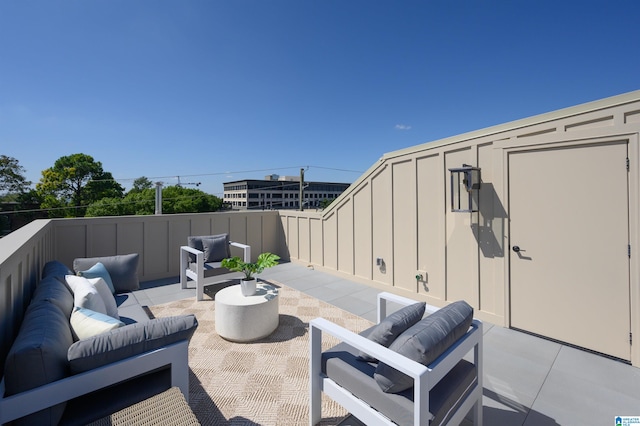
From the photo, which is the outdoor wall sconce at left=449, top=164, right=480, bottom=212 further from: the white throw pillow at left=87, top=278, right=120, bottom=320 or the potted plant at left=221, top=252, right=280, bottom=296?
the white throw pillow at left=87, top=278, right=120, bottom=320

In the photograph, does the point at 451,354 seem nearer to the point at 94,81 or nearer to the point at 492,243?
the point at 492,243

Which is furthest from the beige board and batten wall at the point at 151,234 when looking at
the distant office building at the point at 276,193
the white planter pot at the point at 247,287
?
the distant office building at the point at 276,193

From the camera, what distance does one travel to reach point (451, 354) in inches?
54.9

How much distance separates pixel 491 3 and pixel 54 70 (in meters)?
10.9

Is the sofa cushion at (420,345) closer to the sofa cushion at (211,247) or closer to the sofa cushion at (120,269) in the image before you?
the sofa cushion at (120,269)

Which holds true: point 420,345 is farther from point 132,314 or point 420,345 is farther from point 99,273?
point 99,273

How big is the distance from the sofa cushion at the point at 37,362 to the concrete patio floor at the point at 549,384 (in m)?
2.38

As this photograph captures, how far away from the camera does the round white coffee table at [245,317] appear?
9.21 feet

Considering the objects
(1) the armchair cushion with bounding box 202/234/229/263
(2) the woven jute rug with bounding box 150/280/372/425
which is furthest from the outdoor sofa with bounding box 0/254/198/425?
(1) the armchair cushion with bounding box 202/234/229/263

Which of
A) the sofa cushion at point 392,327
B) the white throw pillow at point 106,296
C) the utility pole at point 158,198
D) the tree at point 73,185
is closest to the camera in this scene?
the sofa cushion at point 392,327

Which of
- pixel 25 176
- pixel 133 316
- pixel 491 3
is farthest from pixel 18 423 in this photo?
pixel 25 176

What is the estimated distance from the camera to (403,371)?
121 cm

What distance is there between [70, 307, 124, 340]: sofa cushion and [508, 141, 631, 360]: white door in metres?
3.74

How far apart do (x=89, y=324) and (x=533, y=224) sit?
3.94 metres
